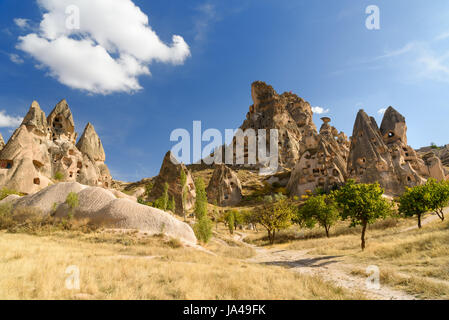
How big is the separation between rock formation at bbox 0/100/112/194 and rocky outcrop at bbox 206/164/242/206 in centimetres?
3199

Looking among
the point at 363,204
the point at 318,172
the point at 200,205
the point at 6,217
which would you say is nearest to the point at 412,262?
the point at 363,204

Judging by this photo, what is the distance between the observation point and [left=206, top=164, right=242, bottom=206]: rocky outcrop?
249 feet

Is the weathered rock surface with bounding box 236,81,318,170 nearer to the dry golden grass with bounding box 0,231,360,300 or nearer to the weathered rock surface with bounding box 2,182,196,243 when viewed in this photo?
the weathered rock surface with bounding box 2,182,196,243

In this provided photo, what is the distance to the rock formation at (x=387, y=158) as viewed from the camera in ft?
196

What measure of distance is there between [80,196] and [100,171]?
36614 mm

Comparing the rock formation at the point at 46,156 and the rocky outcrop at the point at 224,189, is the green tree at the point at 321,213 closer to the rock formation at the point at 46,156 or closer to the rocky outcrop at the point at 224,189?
the rocky outcrop at the point at 224,189

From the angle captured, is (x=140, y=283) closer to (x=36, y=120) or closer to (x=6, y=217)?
(x=6, y=217)

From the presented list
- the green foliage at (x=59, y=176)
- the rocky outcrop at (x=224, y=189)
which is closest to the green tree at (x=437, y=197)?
the rocky outcrop at (x=224, y=189)

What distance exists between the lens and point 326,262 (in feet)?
61.3

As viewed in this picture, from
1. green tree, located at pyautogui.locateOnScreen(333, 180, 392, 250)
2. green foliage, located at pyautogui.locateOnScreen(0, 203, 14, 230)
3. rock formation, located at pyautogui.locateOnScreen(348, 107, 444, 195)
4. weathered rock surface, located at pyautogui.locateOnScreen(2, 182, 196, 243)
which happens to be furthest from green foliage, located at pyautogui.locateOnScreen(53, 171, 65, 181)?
rock formation, located at pyautogui.locateOnScreen(348, 107, 444, 195)

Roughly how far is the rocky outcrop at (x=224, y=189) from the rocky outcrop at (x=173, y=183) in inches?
929

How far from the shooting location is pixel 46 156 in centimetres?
4481

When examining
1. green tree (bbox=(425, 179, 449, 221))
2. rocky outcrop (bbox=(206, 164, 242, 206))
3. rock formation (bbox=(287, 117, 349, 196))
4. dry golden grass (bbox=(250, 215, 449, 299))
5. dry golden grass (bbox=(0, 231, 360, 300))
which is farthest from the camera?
rocky outcrop (bbox=(206, 164, 242, 206))
